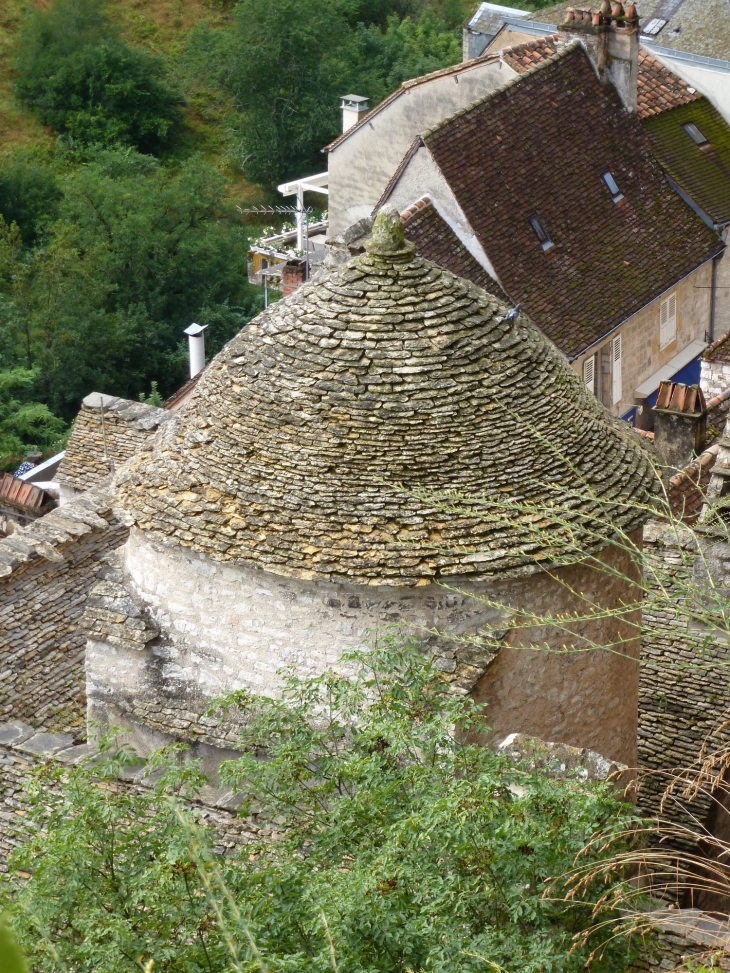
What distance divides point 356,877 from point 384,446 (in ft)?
14.3

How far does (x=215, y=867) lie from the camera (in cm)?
802

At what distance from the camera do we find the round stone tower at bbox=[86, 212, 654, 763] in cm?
1177

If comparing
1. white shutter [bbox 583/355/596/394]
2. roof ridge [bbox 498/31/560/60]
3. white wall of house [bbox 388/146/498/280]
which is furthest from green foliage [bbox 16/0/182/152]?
white shutter [bbox 583/355/596/394]

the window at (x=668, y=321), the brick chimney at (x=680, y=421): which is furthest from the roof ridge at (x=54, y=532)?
the window at (x=668, y=321)

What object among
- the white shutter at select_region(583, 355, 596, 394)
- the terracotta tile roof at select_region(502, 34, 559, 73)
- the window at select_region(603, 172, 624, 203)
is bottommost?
the white shutter at select_region(583, 355, 596, 394)

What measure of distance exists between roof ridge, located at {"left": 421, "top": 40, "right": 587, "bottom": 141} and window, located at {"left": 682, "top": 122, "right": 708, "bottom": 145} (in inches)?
127

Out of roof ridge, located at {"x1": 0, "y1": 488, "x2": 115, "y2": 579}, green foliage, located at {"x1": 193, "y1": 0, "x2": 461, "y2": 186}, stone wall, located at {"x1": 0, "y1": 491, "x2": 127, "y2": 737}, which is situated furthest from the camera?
green foliage, located at {"x1": 193, "y1": 0, "x2": 461, "y2": 186}

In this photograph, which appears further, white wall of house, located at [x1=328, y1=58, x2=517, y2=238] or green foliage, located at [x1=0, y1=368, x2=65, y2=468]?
green foliage, located at [x1=0, y1=368, x2=65, y2=468]

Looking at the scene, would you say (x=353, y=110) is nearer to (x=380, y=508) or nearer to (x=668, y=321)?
(x=668, y=321)

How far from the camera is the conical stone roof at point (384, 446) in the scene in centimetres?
1173

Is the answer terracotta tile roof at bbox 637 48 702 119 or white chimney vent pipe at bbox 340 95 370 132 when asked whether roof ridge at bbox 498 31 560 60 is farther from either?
white chimney vent pipe at bbox 340 95 370 132

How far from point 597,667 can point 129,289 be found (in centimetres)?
3132

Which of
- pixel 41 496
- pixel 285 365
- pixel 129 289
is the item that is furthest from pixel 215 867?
pixel 129 289

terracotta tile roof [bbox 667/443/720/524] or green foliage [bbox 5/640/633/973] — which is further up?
green foliage [bbox 5/640/633/973]
